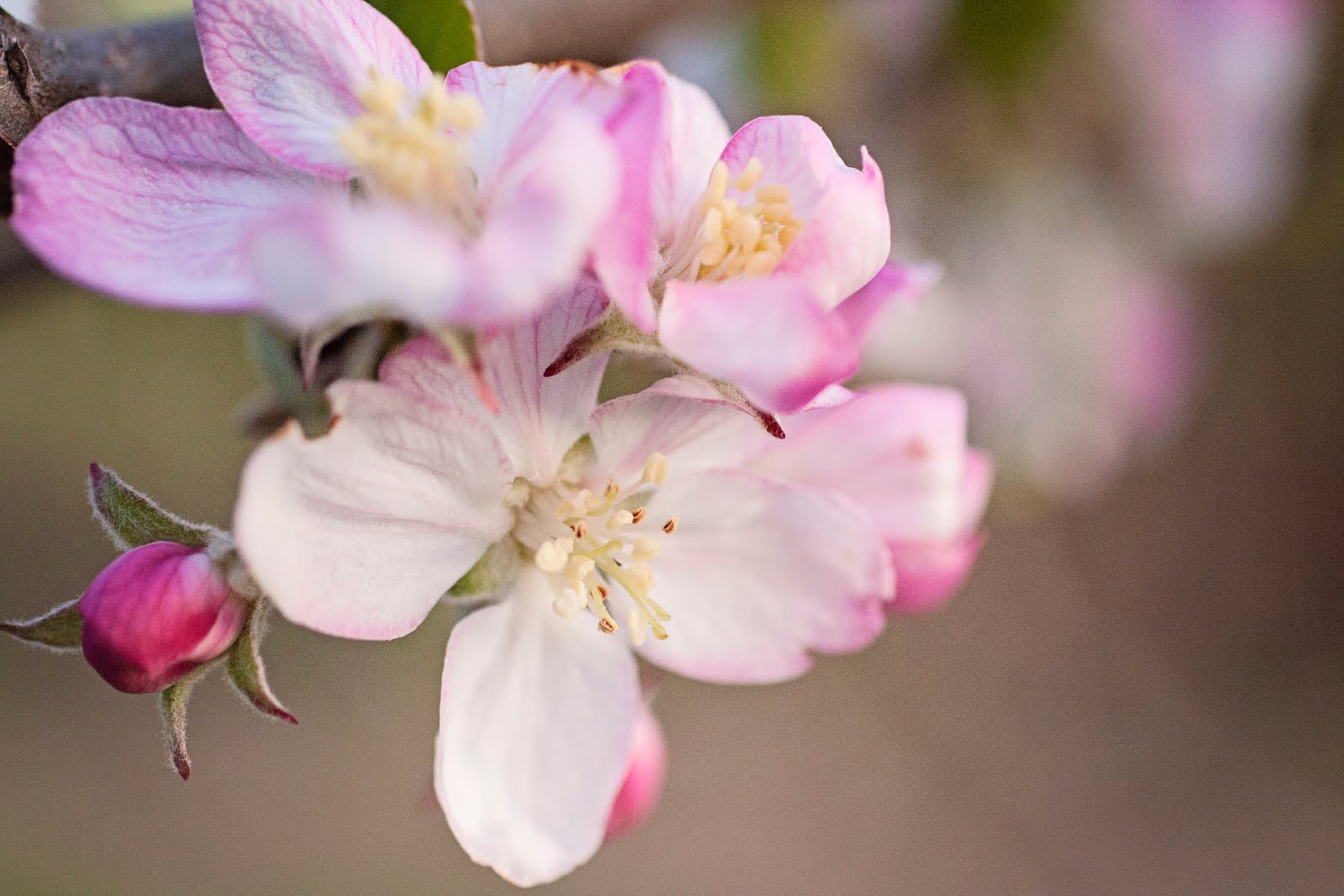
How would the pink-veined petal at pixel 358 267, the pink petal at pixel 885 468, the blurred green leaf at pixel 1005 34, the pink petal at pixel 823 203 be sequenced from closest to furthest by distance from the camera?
the pink-veined petal at pixel 358 267 < the pink petal at pixel 823 203 < the pink petal at pixel 885 468 < the blurred green leaf at pixel 1005 34

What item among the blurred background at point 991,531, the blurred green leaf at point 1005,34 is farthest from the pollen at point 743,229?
the blurred green leaf at point 1005,34

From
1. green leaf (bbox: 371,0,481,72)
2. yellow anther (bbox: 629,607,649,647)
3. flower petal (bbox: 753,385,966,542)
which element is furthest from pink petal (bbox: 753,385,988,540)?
green leaf (bbox: 371,0,481,72)

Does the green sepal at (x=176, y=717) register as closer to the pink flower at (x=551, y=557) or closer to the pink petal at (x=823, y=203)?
the pink flower at (x=551, y=557)

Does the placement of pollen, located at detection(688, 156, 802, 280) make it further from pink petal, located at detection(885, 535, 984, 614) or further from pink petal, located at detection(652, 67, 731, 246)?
pink petal, located at detection(885, 535, 984, 614)

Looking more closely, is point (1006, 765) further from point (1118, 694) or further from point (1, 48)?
point (1, 48)

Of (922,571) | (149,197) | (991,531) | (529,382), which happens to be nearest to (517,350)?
(529,382)

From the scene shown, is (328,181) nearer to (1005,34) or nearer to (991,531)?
(1005,34)

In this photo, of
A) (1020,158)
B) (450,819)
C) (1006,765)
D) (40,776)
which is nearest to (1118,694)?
(1006,765)
